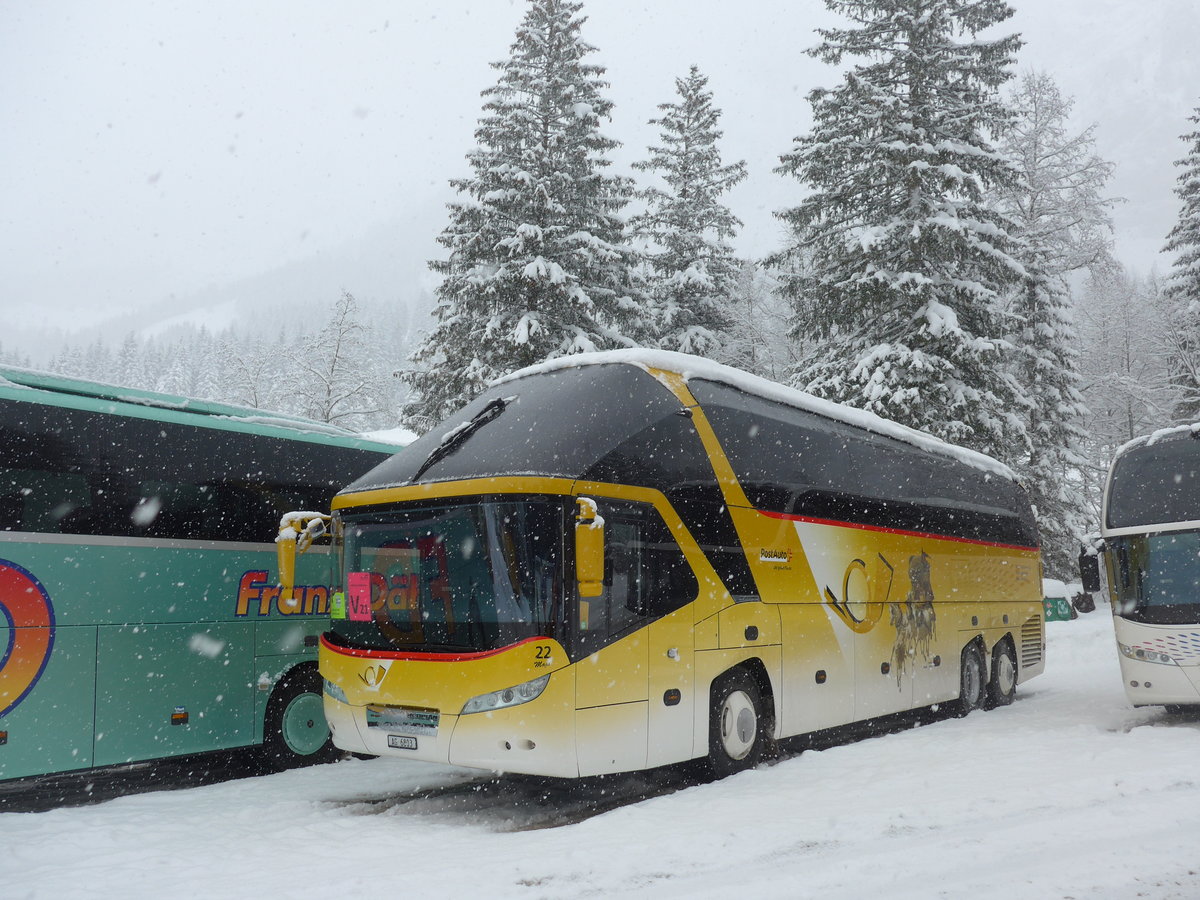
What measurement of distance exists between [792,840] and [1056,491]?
28148 millimetres

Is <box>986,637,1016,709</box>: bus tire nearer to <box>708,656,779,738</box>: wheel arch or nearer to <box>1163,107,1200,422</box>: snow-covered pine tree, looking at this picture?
<box>708,656,779,738</box>: wheel arch

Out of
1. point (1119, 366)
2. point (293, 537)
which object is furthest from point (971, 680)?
point (1119, 366)

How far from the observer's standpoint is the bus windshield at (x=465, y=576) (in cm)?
725

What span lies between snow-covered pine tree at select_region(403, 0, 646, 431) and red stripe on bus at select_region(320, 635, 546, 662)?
43.4 ft

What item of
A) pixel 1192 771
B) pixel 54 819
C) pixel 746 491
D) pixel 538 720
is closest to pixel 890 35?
pixel 746 491

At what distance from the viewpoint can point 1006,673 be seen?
15180 millimetres

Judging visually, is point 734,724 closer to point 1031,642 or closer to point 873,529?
point 873,529

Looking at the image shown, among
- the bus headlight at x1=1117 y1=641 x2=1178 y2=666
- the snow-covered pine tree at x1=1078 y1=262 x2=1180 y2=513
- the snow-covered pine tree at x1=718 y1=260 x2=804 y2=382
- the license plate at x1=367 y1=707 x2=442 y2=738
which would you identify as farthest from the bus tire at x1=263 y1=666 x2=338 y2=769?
the snow-covered pine tree at x1=1078 y1=262 x2=1180 y2=513

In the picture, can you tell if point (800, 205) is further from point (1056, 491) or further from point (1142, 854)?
point (1142, 854)

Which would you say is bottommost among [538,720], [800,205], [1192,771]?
[1192,771]

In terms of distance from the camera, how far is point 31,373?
866 cm

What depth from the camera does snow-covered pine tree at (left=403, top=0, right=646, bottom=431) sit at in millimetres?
21969

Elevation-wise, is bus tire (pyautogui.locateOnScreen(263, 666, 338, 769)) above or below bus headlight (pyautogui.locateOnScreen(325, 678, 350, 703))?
below

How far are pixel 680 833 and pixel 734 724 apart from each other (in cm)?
251
